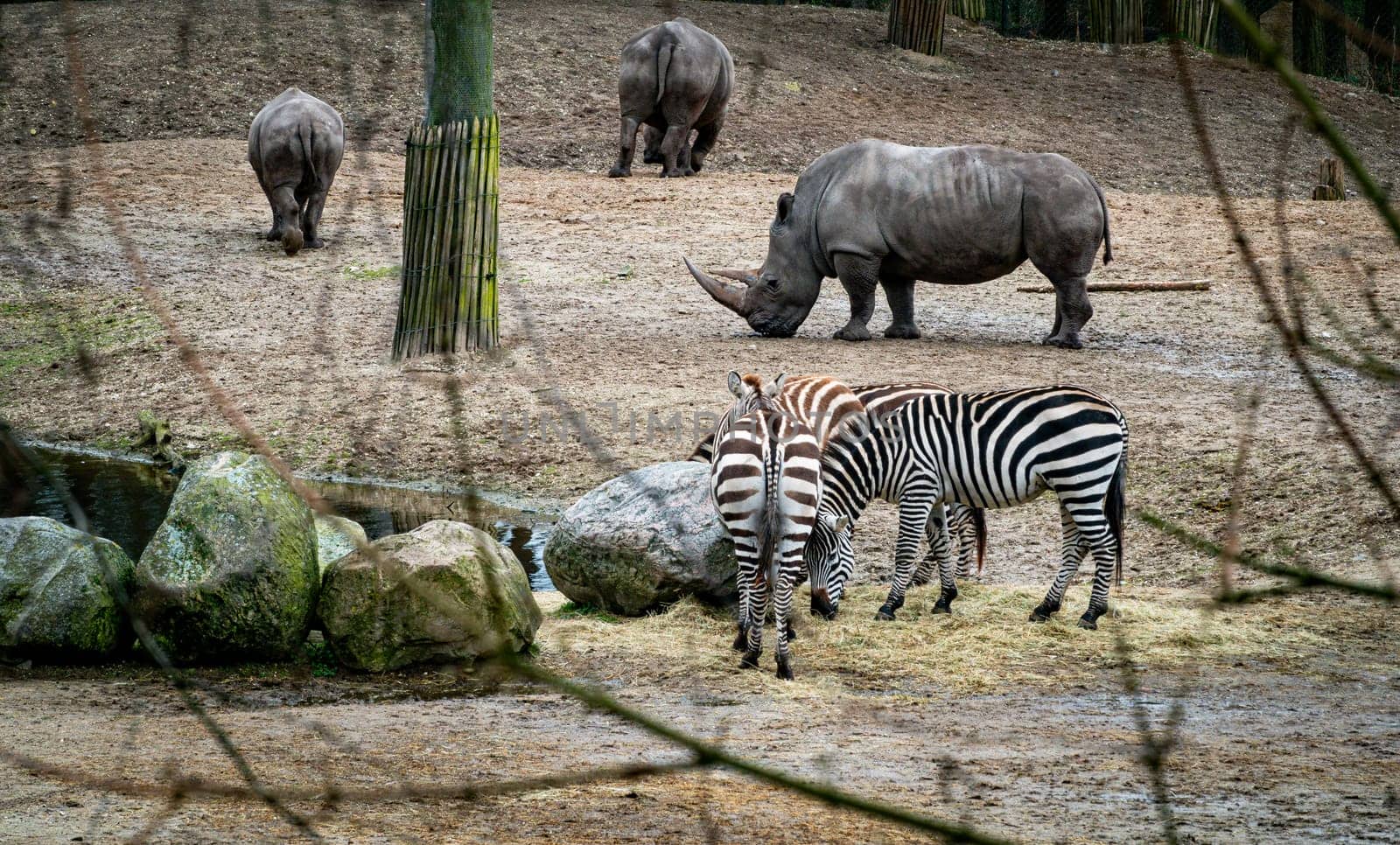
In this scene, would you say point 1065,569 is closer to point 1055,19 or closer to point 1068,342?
point 1068,342

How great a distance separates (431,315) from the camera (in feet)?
39.0

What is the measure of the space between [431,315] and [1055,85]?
16394mm

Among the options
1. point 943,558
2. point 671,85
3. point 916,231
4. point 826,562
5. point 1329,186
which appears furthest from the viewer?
point 1329,186

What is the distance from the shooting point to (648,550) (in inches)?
293

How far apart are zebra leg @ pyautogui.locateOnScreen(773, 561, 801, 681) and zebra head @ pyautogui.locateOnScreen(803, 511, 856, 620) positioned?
71cm

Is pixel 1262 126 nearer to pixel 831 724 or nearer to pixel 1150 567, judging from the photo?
pixel 1150 567

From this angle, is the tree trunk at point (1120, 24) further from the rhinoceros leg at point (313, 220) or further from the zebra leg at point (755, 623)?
the zebra leg at point (755, 623)

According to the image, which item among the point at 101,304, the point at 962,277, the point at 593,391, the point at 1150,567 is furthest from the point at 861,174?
the point at 101,304

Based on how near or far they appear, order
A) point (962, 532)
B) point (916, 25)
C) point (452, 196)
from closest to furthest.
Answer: point (962, 532) < point (452, 196) < point (916, 25)

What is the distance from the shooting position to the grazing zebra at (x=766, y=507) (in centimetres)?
644

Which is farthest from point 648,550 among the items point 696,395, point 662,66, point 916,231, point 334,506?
point 662,66

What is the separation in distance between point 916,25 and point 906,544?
67.4 ft

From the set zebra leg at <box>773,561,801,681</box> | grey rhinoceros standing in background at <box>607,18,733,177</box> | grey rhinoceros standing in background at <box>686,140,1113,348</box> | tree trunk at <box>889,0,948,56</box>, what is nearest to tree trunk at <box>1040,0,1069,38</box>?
tree trunk at <box>889,0,948,56</box>

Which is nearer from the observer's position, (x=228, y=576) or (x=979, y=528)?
(x=228, y=576)
